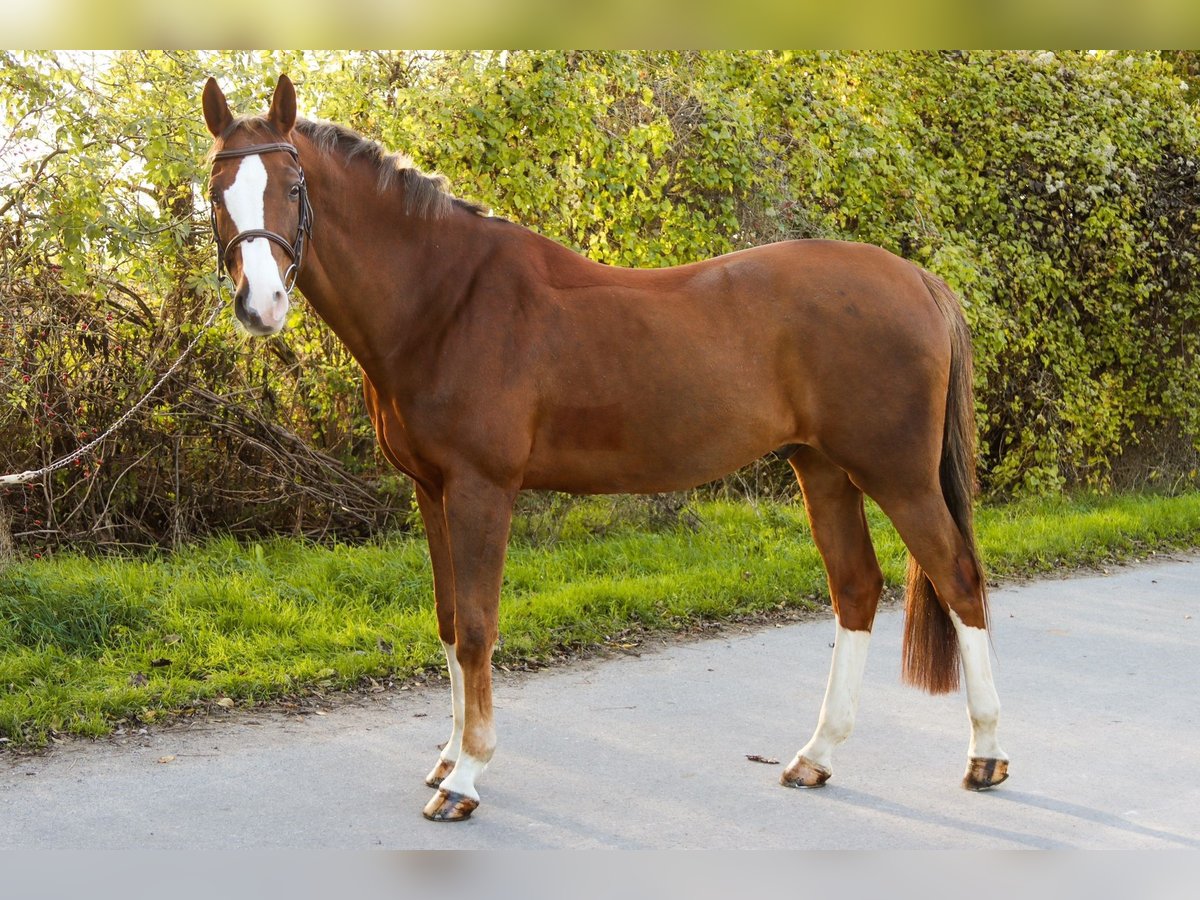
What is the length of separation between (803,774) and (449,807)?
124 cm

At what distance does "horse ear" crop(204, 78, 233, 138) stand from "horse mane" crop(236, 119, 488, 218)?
325 millimetres

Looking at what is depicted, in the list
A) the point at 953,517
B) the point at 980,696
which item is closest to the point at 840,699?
the point at 980,696

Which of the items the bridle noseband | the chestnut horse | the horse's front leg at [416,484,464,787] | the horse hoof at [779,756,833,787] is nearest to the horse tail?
the chestnut horse

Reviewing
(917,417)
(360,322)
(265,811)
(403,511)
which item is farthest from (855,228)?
(265,811)

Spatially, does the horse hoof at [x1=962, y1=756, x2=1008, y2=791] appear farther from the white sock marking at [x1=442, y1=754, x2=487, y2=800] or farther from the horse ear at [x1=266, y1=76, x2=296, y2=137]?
the horse ear at [x1=266, y1=76, x2=296, y2=137]

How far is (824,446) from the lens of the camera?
3.99 m

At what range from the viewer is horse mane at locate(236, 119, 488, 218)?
12.0 ft

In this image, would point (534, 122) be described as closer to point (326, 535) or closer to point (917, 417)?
point (326, 535)

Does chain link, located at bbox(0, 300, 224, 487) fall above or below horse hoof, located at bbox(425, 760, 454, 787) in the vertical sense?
above

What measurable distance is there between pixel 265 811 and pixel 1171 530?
7.25m

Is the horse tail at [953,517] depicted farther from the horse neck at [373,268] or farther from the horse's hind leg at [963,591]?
the horse neck at [373,268]

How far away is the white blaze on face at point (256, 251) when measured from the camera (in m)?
3.14

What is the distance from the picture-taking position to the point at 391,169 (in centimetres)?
373
